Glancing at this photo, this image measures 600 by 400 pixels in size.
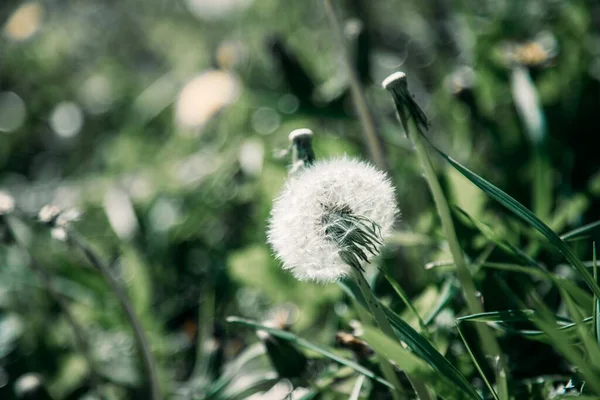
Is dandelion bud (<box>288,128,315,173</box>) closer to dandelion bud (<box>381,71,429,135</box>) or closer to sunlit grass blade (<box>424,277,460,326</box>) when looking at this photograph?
dandelion bud (<box>381,71,429,135</box>)

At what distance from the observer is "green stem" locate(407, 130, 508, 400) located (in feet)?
1.44

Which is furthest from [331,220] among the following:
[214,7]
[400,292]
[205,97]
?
[214,7]

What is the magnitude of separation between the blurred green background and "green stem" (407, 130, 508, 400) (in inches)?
2.3

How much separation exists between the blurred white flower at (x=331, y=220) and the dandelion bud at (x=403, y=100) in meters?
0.05

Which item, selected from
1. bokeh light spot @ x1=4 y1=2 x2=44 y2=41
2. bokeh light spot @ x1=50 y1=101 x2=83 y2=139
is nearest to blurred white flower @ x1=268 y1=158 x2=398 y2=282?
bokeh light spot @ x1=50 y1=101 x2=83 y2=139

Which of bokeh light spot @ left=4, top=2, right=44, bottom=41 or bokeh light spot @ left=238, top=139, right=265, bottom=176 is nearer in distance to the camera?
bokeh light spot @ left=238, top=139, right=265, bottom=176

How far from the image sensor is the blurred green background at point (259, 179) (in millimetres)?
721

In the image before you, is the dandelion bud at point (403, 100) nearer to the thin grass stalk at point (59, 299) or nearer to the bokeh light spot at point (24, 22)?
the thin grass stalk at point (59, 299)

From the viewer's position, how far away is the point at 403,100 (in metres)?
0.43

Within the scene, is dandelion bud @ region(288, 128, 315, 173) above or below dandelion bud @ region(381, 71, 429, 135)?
below

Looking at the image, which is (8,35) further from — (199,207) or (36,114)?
(199,207)

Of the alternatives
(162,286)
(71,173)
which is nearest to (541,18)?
(162,286)

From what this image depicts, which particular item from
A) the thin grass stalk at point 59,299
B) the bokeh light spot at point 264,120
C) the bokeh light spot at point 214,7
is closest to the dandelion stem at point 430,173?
the thin grass stalk at point 59,299

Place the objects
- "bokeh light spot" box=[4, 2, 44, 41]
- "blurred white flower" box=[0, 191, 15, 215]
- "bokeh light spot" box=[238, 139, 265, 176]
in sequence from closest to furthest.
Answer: "blurred white flower" box=[0, 191, 15, 215]
"bokeh light spot" box=[238, 139, 265, 176]
"bokeh light spot" box=[4, 2, 44, 41]
